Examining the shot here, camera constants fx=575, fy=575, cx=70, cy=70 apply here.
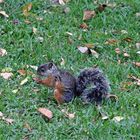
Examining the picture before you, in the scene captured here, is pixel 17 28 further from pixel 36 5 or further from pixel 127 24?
pixel 127 24

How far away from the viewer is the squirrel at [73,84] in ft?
18.2

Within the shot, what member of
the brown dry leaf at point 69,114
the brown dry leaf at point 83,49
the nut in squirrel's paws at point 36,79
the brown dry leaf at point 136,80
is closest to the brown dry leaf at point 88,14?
the brown dry leaf at point 83,49

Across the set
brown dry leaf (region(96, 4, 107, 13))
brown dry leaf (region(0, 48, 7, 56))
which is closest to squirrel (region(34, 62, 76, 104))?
brown dry leaf (region(0, 48, 7, 56))

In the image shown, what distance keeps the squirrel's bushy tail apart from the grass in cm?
9

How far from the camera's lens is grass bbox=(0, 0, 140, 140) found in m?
5.14

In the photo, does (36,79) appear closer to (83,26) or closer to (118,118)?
(118,118)

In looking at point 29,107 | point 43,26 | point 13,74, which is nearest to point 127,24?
point 43,26

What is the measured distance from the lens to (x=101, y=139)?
16.4 feet

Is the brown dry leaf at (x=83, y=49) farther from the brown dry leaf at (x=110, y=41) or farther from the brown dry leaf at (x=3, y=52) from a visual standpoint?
the brown dry leaf at (x=3, y=52)

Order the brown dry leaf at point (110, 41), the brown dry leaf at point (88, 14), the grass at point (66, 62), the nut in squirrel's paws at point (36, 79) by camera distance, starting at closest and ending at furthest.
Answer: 1. the grass at point (66, 62)
2. the nut in squirrel's paws at point (36, 79)
3. the brown dry leaf at point (110, 41)
4. the brown dry leaf at point (88, 14)

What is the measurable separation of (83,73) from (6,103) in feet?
2.61

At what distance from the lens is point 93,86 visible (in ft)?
18.2

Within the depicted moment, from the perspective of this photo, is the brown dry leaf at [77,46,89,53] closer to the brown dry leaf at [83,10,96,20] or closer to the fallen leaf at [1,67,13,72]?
the brown dry leaf at [83,10,96,20]

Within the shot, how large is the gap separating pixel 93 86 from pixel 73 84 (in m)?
0.20
